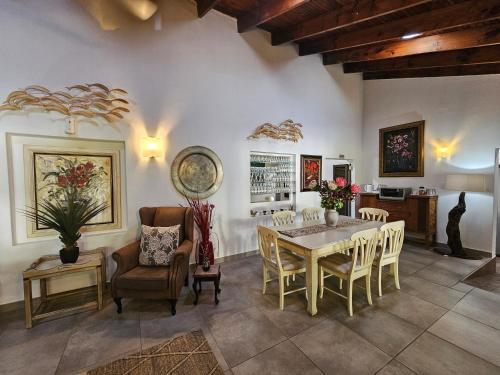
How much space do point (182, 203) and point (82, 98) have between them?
1.83 metres

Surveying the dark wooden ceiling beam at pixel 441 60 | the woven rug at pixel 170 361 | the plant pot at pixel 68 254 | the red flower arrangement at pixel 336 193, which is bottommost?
the woven rug at pixel 170 361

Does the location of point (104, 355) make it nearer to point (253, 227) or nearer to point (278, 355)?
point (278, 355)

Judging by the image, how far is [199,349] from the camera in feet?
6.29

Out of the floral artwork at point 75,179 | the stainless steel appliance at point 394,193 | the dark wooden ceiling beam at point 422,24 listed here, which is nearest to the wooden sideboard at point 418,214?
the stainless steel appliance at point 394,193

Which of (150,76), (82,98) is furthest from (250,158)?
(82,98)

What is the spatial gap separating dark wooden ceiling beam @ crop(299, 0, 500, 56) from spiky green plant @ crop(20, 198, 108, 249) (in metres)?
4.66

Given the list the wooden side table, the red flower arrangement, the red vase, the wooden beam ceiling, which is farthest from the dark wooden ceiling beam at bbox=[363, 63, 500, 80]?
the wooden side table

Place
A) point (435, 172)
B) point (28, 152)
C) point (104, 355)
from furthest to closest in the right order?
point (435, 172)
point (28, 152)
point (104, 355)

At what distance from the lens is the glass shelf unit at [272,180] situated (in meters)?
4.14

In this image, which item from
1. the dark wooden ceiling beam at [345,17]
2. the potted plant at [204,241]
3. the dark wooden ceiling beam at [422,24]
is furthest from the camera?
the potted plant at [204,241]

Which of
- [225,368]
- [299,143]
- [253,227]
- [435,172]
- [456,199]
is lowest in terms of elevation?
[225,368]

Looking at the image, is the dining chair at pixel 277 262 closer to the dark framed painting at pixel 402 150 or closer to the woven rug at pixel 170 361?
the woven rug at pixel 170 361

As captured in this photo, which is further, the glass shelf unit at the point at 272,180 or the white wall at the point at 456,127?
the glass shelf unit at the point at 272,180

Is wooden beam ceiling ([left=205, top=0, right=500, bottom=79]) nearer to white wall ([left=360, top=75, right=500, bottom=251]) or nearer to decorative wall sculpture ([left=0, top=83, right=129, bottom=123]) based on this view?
white wall ([left=360, top=75, right=500, bottom=251])
